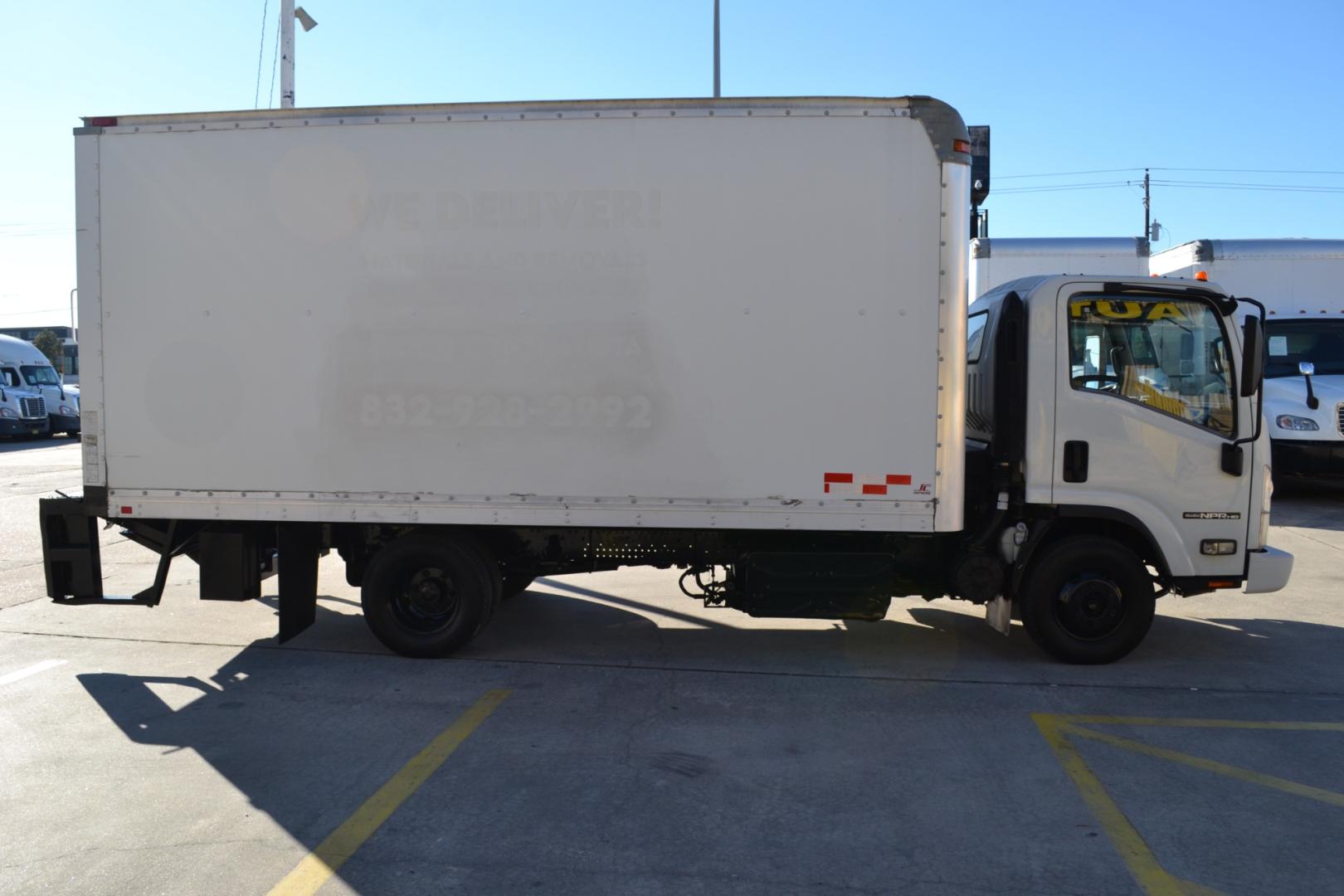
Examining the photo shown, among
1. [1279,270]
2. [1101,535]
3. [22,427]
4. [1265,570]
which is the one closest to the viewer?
[1265,570]

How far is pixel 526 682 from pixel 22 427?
27.2 metres

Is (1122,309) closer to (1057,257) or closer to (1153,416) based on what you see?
(1153,416)

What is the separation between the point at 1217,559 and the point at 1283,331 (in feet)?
30.5

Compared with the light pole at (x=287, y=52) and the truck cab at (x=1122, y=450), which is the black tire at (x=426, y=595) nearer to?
the truck cab at (x=1122, y=450)

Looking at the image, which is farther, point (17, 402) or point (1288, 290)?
point (17, 402)

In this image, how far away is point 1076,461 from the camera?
605 cm

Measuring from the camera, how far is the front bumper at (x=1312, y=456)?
1276 centimetres

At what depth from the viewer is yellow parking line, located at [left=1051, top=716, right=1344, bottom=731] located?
540cm

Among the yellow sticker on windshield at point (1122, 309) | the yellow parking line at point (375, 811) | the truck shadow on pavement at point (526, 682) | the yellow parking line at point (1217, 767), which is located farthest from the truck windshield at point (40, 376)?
the yellow parking line at point (1217, 767)

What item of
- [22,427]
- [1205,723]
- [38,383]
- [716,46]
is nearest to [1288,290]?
[716,46]

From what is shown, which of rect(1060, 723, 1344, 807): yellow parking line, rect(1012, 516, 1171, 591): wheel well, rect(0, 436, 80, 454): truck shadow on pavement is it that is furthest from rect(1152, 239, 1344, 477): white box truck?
rect(0, 436, 80, 454): truck shadow on pavement

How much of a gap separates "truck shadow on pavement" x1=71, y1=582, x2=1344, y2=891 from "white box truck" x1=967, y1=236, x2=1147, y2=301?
6.91 meters

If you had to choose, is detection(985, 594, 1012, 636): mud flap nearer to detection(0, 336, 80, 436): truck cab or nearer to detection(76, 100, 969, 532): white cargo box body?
detection(76, 100, 969, 532): white cargo box body

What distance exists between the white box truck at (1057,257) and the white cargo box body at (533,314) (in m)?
8.28
